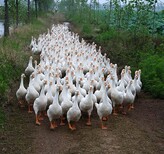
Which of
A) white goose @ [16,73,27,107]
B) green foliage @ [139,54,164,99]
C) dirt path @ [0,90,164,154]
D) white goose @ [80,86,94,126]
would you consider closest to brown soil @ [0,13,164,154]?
dirt path @ [0,90,164,154]

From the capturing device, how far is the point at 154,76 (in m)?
11.2

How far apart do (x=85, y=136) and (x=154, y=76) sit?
4519 millimetres

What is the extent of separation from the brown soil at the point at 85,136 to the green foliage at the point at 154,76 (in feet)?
Result: 4.56

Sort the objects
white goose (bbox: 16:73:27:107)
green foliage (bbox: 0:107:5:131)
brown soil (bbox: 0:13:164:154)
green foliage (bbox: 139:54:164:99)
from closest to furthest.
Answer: brown soil (bbox: 0:13:164:154) → green foliage (bbox: 0:107:5:131) → white goose (bbox: 16:73:27:107) → green foliage (bbox: 139:54:164:99)

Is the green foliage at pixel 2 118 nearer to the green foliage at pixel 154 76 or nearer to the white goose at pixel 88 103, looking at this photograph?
the white goose at pixel 88 103

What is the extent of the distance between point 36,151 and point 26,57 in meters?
8.29

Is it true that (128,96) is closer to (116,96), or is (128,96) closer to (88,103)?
(116,96)

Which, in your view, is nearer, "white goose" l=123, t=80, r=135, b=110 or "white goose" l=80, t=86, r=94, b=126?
"white goose" l=80, t=86, r=94, b=126

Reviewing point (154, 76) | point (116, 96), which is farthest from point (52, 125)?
point (154, 76)

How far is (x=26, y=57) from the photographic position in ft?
47.8

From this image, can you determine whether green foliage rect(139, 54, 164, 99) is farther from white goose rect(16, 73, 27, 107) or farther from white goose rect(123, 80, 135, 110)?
white goose rect(16, 73, 27, 107)

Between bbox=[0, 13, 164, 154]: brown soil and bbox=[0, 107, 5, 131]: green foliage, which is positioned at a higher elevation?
bbox=[0, 107, 5, 131]: green foliage

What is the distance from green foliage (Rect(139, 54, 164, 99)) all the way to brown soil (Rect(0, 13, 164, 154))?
4.56ft

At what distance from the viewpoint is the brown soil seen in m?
6.87
